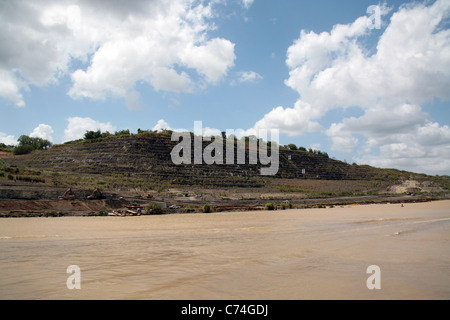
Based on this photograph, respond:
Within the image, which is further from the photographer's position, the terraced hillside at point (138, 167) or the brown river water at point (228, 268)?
the terraced hillside at point (138, 167)

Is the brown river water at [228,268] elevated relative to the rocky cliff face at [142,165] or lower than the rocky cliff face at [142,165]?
lower

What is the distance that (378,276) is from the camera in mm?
5613
